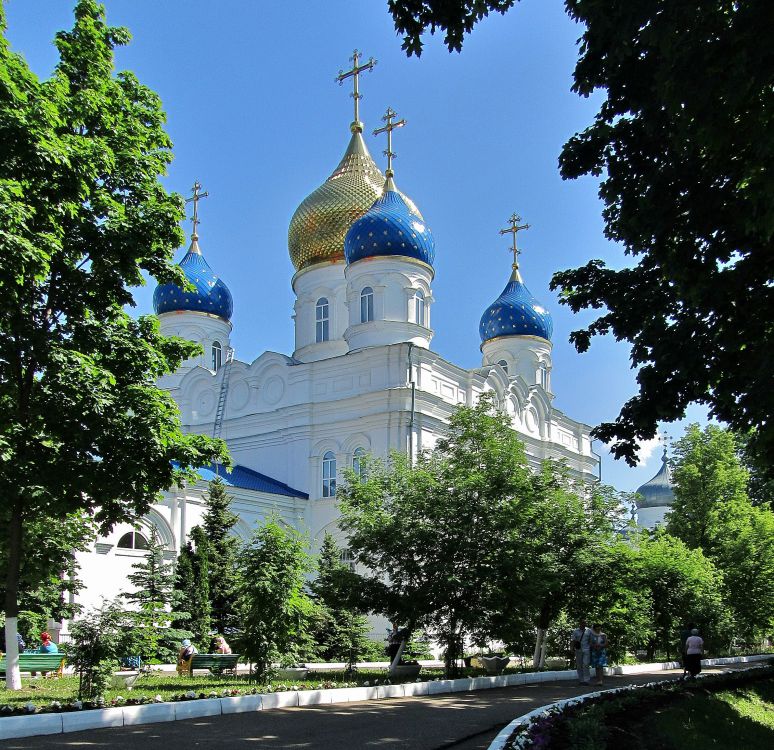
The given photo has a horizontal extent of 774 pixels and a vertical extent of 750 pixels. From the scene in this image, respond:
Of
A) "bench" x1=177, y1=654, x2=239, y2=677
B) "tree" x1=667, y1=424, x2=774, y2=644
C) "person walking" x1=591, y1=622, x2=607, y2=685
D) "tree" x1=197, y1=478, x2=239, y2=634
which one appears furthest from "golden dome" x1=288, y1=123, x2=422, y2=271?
"person walking" x1=591, y1=622, x2=607, y2=685

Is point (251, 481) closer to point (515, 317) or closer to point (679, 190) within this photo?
point (515, 317)

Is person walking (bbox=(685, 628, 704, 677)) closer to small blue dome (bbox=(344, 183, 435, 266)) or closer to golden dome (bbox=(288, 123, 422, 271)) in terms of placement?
small blue dome (bbox=(344, 183, 435, 266))

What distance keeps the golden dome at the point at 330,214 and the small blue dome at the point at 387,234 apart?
2283mm

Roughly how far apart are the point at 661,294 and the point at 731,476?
73.7 ft

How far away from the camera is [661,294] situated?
1264 centimetres

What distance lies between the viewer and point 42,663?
16.8 m

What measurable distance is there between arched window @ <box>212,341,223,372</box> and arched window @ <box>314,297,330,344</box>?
4786mm


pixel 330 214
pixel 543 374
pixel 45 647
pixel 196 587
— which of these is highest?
pixel 330 214

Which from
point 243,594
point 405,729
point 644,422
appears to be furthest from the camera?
point 243,594

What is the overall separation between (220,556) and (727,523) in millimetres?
18008

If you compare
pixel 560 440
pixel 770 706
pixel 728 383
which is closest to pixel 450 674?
pixel 770 706

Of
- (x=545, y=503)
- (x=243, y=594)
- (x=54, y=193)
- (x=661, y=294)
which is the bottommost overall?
(x=243, y=594)

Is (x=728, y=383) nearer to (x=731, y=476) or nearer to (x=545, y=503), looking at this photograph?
(x=545, y=503)

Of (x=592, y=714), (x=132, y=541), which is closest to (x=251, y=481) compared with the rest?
(x=132, y=541)
